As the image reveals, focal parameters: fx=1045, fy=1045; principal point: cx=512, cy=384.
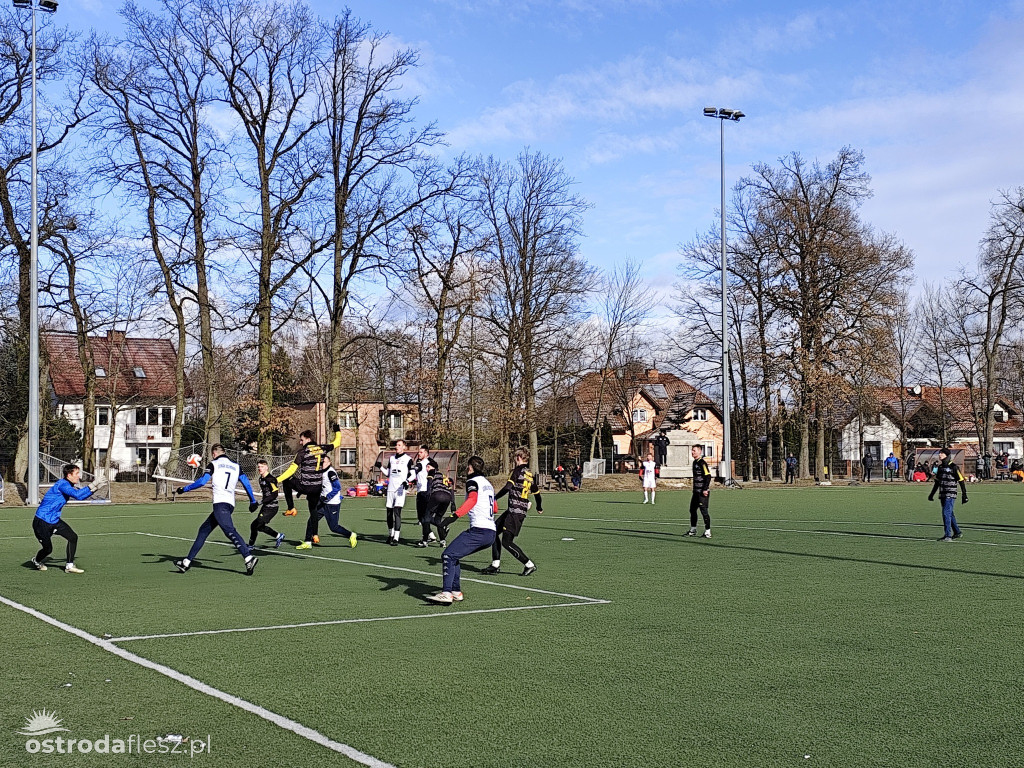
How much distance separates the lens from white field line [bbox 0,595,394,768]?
19.5 ft

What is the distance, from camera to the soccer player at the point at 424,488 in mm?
18859

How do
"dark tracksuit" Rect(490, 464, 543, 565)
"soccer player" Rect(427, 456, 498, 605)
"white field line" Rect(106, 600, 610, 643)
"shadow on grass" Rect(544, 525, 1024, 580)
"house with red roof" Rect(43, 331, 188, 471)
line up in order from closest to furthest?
"white field line" Rect(106, 600, 610, 643) < "soccer player" Rect(427, 456, 498, 605) < "shadow on grass" Rect(544, 525, 1024, 580) < "dark tracksuit" Rect(490, 464, 543, 565) < "house with red roof" Rect(43, 331, 188, 471)

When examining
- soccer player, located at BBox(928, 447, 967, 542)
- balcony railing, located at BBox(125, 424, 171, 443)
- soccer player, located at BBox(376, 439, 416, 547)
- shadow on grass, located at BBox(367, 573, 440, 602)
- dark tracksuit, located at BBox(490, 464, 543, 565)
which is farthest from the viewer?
balcony railing, located at BBox(125, 424, 171, 443)

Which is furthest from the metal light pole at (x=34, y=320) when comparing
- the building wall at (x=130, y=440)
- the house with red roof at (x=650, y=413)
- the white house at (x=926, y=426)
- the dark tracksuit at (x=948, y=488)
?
the white house at (x=926, y=426)

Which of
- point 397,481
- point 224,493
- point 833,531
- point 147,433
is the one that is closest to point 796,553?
point 833,531

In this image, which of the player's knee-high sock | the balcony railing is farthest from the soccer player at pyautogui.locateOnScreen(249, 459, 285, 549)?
the balcony railing

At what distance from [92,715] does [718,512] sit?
80.0 feet

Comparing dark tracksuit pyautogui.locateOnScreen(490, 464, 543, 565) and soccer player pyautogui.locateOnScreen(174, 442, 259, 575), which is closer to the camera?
soccer player pyautogui.locateOnScreen(174, 442, 259, 575)

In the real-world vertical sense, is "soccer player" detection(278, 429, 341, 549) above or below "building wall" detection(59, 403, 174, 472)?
below

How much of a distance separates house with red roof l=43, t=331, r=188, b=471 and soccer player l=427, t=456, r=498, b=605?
2384 inches

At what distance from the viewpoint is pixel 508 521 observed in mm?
14883

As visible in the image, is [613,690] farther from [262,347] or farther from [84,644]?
[262,347]

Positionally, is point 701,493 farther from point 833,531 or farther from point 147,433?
point 147,433

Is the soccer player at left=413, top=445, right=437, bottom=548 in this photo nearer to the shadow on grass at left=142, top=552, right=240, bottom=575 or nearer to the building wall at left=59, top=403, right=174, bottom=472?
the shadow on grass at left=142, top=552, right=240, bottom=575
